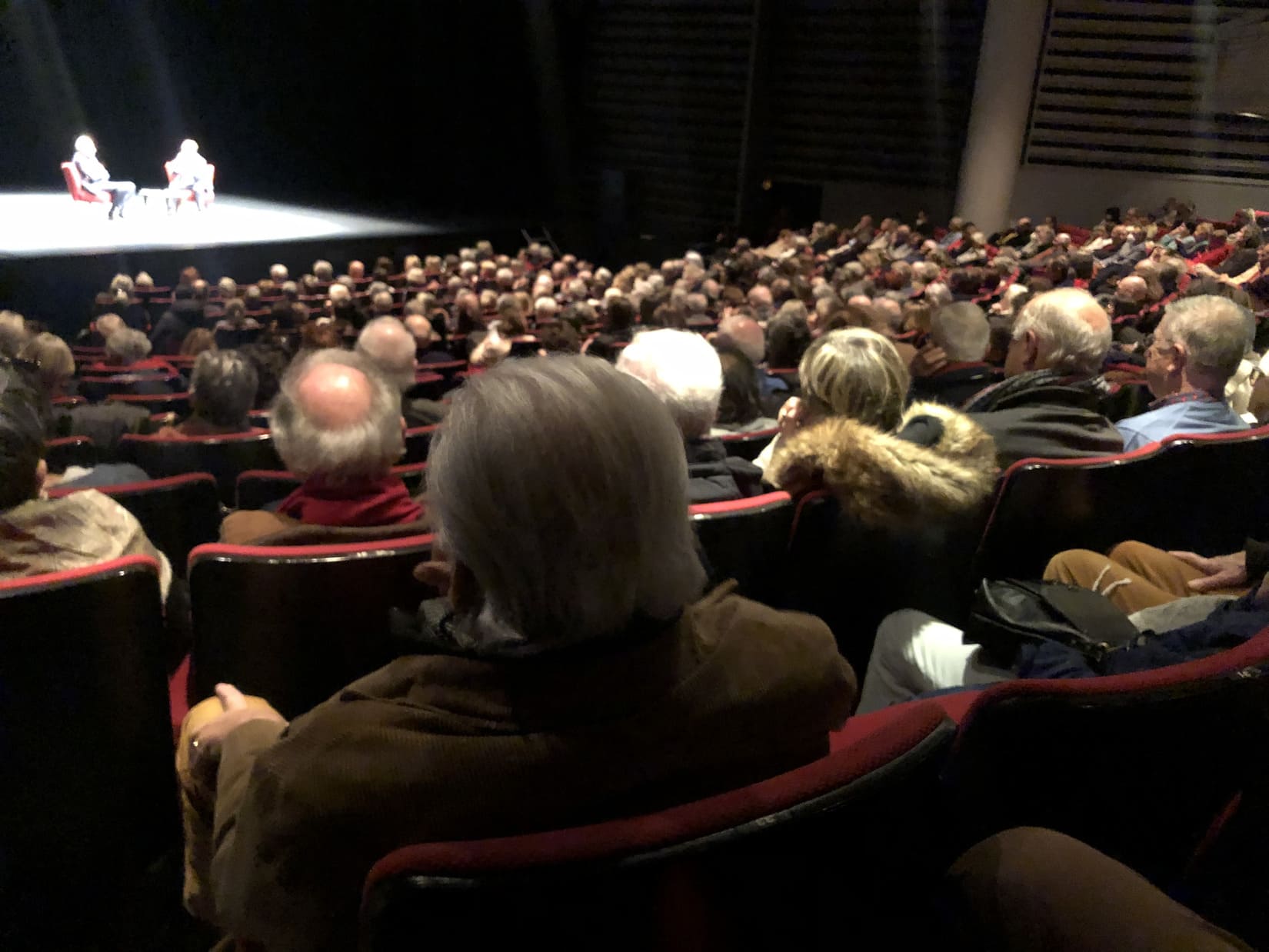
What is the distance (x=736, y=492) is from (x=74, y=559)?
1331 millimetres

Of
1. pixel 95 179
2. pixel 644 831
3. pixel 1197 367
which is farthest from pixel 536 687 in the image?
pixel 95 179

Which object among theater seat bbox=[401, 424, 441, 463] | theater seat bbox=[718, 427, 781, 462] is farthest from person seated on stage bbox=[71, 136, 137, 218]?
theater seat bbox=[718, 427, 781, 462]

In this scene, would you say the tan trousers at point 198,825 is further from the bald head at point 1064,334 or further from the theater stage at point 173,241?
the theater stage at point 173,241

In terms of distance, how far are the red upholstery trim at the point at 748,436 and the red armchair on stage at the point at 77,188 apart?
11184 millimetres

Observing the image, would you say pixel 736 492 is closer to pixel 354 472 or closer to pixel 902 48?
pixel 354 472

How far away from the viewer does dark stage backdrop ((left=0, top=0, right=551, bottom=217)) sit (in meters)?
10.9

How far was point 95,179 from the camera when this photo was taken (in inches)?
428

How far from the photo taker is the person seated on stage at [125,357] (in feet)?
15.0

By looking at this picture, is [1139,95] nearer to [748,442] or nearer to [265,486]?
[748,442]

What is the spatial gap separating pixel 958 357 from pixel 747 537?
73.4 inches

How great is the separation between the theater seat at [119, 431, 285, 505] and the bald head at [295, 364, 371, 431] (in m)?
1.04

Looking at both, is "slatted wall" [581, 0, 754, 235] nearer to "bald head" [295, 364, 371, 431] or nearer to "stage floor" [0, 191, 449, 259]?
"stage floor" [0, 191, 449, 259]

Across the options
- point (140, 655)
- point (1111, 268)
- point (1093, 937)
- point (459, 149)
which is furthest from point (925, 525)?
point (459, 149)

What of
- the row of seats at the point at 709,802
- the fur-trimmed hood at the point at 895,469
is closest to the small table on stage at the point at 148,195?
the row of seats at the point at 709,802
